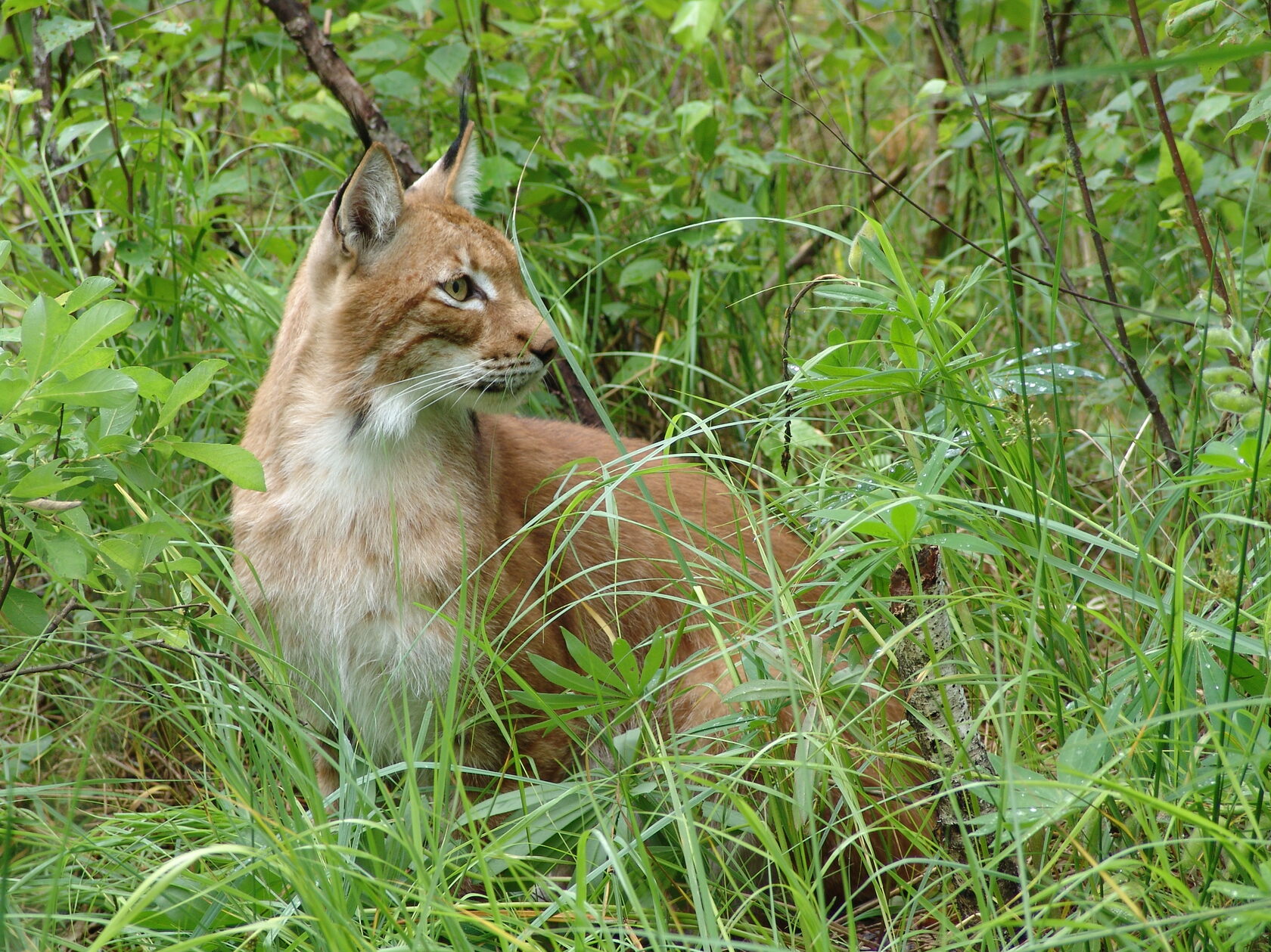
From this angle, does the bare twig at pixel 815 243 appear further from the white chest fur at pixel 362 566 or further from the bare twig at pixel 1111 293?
the white chest fur at pixel 362 566

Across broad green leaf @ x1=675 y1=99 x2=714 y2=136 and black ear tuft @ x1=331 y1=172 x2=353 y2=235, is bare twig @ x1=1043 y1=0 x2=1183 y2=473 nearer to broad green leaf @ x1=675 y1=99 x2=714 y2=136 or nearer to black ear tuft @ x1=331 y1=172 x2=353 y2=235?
broad green leaf @ x1=675 y1=99 x2=714 y2=136

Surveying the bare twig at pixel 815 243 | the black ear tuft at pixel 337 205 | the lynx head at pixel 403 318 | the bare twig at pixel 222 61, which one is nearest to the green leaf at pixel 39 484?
the lynx head at pixel 403 318

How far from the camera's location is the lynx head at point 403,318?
3.08m

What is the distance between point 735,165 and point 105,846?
3119 millimetres

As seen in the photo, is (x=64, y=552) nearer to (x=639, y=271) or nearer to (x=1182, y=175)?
(x=639, y=271)

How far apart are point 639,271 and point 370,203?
4.63ft

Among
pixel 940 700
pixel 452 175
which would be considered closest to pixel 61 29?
pixel 452 175

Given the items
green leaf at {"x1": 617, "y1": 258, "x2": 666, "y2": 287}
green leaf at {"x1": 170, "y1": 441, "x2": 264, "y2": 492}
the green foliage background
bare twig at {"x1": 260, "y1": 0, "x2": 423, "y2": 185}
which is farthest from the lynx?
bare twig at {"x1": 260, "y1": 0, "x2": 423, "y2": 185}

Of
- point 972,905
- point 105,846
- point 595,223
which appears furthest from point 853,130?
point 105,846

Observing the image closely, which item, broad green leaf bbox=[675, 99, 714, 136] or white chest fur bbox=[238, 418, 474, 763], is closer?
white chest fur bbox=[238, 418, 474, 763]

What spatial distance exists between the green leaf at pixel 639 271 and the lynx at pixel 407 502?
3.49 feet

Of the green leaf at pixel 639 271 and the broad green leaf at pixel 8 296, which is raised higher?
the broad green leaf at pixel 8 296

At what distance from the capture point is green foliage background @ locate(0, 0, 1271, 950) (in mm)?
2012

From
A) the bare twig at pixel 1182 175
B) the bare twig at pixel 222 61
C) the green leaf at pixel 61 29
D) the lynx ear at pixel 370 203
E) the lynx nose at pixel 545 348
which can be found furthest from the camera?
the bare twig at pixel 222 61
